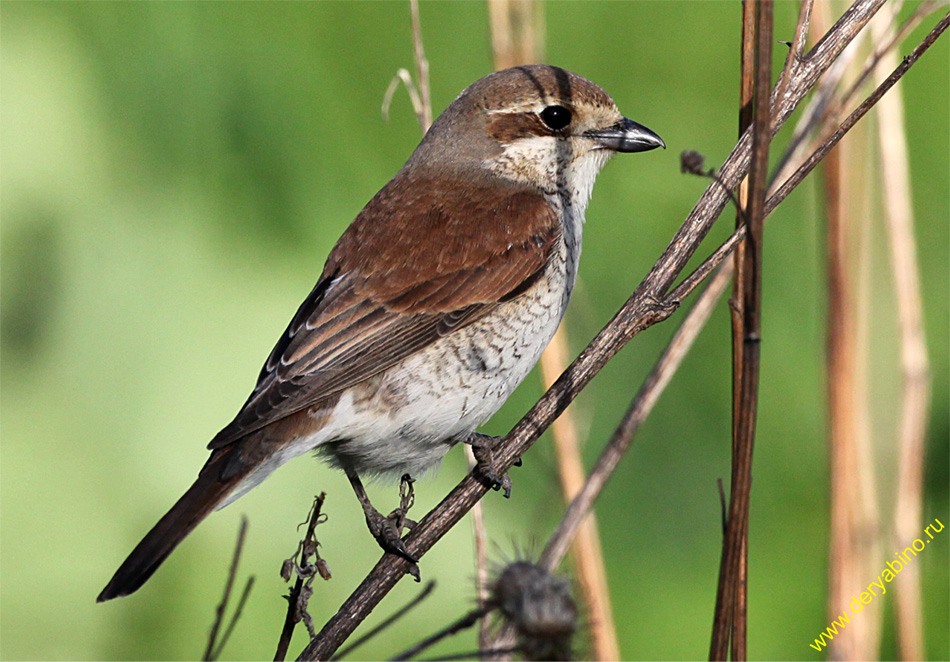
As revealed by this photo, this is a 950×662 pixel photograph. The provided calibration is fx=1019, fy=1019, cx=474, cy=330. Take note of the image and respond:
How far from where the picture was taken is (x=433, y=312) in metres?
2.21

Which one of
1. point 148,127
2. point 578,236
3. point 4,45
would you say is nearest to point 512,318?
point 578,236

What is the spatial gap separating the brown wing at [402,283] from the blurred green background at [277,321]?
1.67 ft


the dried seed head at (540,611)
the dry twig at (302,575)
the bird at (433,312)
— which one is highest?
the bird at (433,312)

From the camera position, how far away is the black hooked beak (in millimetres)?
2445

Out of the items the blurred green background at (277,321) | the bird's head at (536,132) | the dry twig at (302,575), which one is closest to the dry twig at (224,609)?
the dry twig at (302,575)

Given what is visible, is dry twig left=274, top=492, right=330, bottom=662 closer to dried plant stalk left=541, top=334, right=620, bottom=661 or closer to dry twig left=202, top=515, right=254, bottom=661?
dry twig left=202, top=515, right=254, bottom=661

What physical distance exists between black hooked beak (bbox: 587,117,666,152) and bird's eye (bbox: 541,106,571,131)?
7 cm

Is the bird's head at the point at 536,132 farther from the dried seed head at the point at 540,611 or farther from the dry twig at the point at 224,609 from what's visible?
the dried seed head at the point at 540,611

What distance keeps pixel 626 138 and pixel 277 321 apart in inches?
42.2

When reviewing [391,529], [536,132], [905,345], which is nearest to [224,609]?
[391,529]

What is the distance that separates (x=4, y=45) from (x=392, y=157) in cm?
115

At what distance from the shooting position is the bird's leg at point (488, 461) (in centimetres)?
186

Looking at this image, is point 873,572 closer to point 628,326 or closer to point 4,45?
point 628,326

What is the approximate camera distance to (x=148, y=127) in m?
2.89
